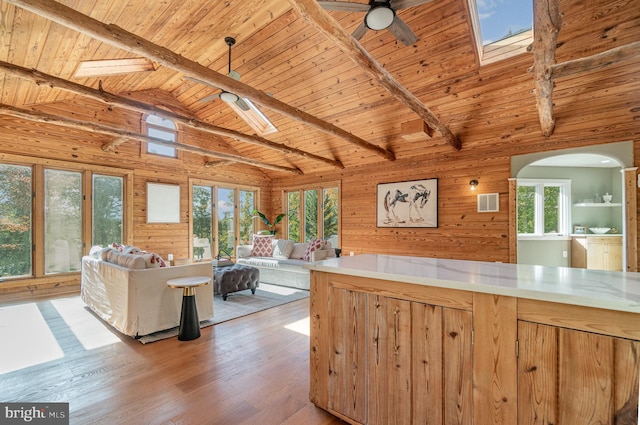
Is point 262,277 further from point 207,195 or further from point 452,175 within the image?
point 452,175

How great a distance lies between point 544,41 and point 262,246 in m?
6.01

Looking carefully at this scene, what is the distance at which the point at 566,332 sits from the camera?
120 cm

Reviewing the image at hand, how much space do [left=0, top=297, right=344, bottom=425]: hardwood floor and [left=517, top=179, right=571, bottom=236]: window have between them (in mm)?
5865

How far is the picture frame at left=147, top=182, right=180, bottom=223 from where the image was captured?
6.58 metres

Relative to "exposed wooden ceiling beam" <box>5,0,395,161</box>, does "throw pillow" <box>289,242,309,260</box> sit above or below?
below

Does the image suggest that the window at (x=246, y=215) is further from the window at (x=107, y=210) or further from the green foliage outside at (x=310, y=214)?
the window at (x=107, y=210)

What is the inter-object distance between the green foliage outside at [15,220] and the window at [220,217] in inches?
114

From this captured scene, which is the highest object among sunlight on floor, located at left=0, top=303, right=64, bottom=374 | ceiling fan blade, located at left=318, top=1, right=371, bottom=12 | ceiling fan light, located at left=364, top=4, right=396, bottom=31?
ceiling fan blade, located at left=318, top=1, right=371, bottom=12

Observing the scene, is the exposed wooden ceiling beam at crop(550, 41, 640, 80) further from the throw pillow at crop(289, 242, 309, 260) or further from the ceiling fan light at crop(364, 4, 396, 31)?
the throw pillow at crop(289, 242, 309, 260)

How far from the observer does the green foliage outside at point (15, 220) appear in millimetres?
4957

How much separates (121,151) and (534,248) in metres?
9.00

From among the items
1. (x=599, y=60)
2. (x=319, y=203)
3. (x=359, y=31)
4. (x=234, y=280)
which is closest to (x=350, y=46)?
(x=359, y=31)

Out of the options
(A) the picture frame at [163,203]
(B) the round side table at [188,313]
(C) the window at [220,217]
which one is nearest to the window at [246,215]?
(C) the window at [220,217]

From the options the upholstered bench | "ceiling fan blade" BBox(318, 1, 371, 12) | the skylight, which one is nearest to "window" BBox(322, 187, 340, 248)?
the upholstered bench
